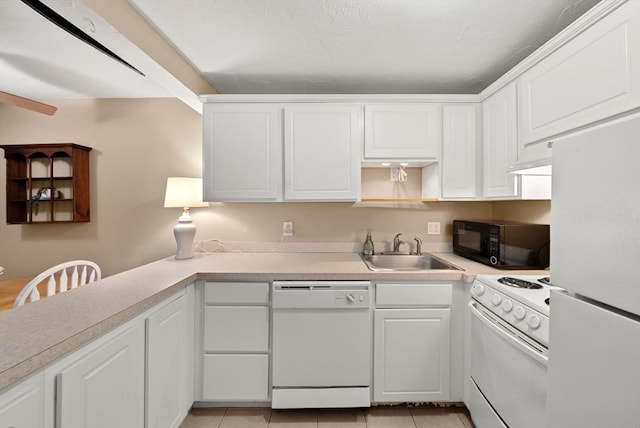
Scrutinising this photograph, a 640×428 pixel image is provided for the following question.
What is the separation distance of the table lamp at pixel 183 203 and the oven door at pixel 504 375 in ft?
6.65

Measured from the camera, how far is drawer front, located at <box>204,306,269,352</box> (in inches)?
66.6

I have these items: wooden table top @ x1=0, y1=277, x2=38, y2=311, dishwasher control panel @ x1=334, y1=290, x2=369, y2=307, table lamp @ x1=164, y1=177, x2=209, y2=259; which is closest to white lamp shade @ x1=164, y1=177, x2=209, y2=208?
table lamp @ x1=164, y1=177, x2=209, y2=259

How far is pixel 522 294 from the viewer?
4.07ft

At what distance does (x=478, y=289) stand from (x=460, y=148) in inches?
42.1

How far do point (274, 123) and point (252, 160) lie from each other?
325 mm

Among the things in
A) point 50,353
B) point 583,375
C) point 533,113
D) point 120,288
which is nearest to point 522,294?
point 583,375

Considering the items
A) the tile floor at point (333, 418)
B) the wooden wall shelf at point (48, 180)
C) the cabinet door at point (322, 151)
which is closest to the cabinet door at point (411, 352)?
the tile floor at point (333, 418)

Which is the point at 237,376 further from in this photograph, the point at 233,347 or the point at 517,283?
the point at 517,283

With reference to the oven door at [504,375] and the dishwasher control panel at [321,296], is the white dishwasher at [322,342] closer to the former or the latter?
the dishwasher control panel at [321,296]

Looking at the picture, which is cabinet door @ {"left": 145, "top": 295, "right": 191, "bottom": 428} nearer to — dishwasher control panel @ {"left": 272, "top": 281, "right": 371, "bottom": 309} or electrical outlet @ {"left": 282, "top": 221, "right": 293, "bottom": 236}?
dishwasher control panel @ {"left": 272, "top": 281, "right": 371, "bottom": 309}

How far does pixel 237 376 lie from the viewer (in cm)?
169

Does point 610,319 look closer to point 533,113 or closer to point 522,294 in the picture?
point 522,294

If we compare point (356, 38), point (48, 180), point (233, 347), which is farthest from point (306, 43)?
point (48, 180)

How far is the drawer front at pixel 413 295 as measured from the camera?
5.57 ft
